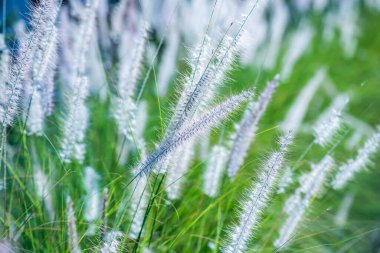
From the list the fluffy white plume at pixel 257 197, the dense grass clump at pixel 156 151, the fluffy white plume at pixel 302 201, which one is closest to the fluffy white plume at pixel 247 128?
the dense grass clump at pixel 156 151

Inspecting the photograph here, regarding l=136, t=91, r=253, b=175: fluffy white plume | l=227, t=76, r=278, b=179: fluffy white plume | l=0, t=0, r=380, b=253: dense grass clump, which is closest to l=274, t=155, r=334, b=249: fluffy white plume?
l=0, t=0, r=380, b=253: dense grass clump

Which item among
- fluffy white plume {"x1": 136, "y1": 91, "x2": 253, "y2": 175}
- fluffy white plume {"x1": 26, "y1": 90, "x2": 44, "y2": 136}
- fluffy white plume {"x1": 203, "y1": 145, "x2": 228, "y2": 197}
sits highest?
fluffy white plume {"x1": 136, "y1": 91, "x2": 253, "y2": 175}

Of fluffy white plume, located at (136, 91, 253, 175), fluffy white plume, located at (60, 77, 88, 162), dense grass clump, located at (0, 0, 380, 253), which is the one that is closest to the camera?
fluffy white plume, located at (136, 91, 253, 175)

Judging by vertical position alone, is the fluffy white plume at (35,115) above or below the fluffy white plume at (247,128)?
below

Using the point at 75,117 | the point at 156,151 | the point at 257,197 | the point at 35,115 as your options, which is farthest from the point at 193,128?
the point at 35,115

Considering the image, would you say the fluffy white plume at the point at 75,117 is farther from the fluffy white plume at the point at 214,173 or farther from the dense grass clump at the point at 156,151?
the fluffy white plume at the point at 214,173

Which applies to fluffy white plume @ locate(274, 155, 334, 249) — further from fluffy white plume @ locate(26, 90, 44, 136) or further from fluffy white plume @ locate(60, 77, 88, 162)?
fluffy white plume @ locate(26, 90, 44, 136)

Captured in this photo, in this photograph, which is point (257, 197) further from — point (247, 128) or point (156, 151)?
point (247, 128)

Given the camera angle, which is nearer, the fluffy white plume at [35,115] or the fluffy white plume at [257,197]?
the fluffy white plume at [257,197]

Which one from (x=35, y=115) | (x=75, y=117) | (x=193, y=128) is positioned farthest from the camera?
(x=35, y=115)

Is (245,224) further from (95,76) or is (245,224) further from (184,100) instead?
(95,76)

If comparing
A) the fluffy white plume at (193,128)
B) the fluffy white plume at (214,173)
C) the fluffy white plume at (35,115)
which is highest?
the fluffy white plume at (193,128)

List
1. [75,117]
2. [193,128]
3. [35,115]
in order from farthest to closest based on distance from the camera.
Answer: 1. [35,115]
2. [75,117]
3. [193,128]
